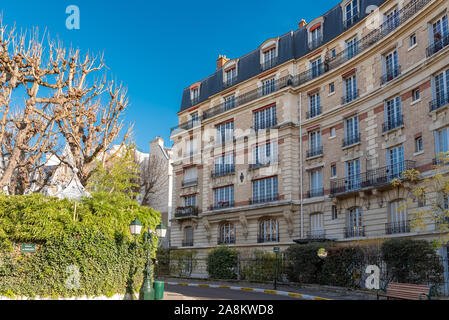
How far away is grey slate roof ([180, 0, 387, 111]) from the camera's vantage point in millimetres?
30297

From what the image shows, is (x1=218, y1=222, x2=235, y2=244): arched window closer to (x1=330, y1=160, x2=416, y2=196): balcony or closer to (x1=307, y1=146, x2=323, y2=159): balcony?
(x1=307, y1=146, x2=323, y2=159): balcony

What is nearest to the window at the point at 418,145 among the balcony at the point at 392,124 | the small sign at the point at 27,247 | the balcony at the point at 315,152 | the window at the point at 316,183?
the balcony at the point at 392,124

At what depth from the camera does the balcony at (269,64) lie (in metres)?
34.5

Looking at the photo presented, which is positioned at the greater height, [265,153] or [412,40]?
[412,40]

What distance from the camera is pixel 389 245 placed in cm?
1978

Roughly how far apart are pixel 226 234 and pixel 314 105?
11659mm

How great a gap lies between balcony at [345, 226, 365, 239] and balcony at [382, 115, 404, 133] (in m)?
5.63

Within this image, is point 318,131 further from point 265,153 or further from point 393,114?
point 393,114

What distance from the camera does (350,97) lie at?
93.8ft

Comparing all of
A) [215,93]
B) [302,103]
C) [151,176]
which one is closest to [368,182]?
[302,103]

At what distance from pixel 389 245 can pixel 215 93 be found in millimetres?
22563

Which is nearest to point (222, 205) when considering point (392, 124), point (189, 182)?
point (189, 182)

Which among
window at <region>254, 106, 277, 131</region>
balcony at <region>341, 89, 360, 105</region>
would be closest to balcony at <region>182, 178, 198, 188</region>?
window at <region>254, 106, 277, 131</region>

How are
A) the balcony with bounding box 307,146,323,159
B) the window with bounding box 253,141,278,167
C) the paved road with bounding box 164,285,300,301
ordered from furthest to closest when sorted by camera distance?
1. the window with bounding box 253,141,278,167
2. the balcony with bounding box 307,146,323,159
3. the paved road with bounding box 164,285,300,301
